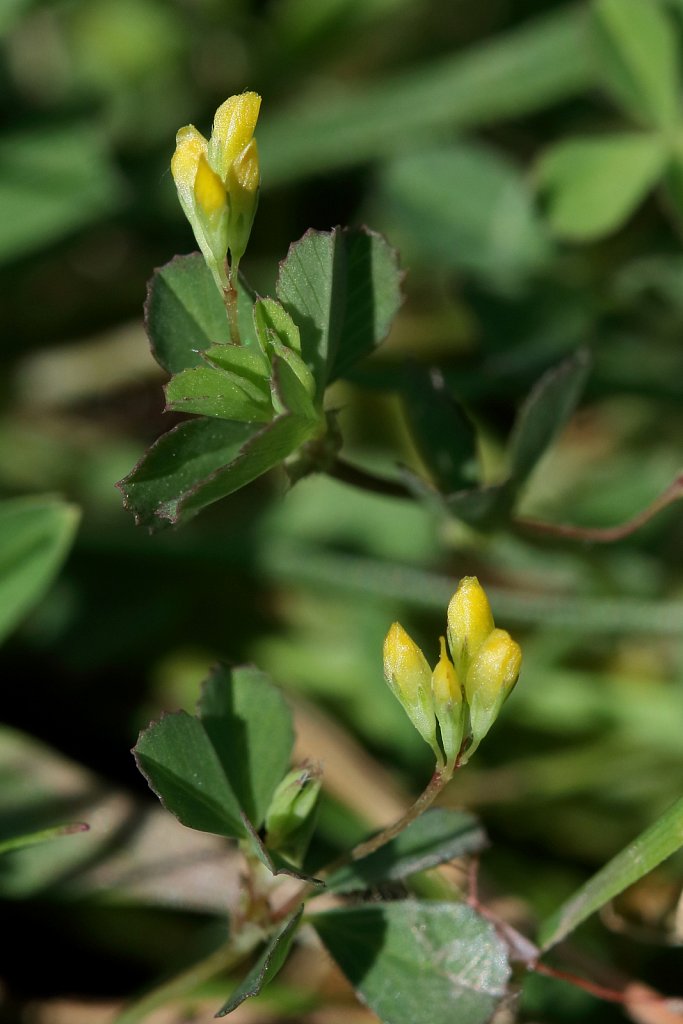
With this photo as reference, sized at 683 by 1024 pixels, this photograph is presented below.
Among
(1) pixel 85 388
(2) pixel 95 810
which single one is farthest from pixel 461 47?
(2) pixel 95 810

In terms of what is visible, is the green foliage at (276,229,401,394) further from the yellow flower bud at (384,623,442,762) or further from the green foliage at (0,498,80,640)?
the green foliage at (0,498,80,640)

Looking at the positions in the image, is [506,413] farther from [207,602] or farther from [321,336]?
[321,336]

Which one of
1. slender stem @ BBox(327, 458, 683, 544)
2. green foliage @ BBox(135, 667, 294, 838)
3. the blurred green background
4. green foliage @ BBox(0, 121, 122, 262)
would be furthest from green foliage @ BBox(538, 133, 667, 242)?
green foliage @ BBox(135, 667, 294, 838)

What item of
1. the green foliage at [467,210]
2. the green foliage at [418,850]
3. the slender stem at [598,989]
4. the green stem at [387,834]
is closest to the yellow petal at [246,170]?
the green stem at [387,834]

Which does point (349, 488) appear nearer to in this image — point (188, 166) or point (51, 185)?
point (188, 166)

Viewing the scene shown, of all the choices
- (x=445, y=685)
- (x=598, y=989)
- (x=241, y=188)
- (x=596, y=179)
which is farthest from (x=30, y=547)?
(x=596, y=179)

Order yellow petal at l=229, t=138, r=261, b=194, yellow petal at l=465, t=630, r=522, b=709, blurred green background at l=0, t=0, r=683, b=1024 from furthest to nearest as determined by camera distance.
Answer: blurred green background at l=0, t=0, r=683, b=1024, yellow petal at l=229, t=138, r=261, b=194, yellow petal at l=465, t=630, r=522, b=709
